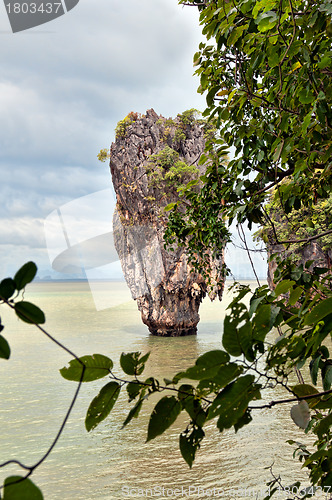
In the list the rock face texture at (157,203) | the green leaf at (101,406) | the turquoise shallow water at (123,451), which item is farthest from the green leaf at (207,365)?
the rock face texture at (157,203)

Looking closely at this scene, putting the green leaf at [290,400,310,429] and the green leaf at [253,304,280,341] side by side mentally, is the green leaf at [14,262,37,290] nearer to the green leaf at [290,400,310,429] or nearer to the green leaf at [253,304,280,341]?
the green leaf at [253,304,280,341]

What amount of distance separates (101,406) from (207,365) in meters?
0.15

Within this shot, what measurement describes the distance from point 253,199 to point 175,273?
11164 mm

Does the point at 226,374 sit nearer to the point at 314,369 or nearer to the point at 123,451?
the point at 314,369

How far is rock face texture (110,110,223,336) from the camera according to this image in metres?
12.6

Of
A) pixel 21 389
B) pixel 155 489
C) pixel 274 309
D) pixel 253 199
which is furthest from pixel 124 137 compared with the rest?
pixel 274 309

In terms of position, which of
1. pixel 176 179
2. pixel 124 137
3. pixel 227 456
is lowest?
pixel 227 456

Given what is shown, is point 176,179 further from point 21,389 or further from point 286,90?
point 286,90

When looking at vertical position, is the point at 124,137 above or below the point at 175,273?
above

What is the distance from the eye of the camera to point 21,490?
285 mm

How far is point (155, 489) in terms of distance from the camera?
4.12 m

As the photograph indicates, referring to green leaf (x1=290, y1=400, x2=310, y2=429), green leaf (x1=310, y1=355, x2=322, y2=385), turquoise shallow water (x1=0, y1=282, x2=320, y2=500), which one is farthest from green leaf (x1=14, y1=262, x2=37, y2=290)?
turquoise shallow water (x1=0, y1=282, x2=320, y2=500)

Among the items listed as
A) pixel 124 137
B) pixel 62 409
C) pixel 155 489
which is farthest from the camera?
pixel 124 137

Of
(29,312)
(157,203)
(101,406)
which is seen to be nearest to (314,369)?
(101,406)
